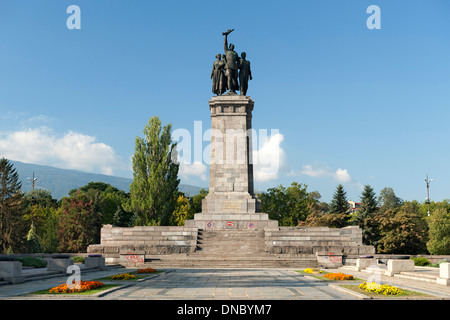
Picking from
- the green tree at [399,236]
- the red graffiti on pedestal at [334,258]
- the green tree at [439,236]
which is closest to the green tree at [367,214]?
the green tree at [399,236]

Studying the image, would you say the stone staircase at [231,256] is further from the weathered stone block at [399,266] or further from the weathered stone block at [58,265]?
the weathered stone block at [399,266]

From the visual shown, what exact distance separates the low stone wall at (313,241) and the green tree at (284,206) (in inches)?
1326

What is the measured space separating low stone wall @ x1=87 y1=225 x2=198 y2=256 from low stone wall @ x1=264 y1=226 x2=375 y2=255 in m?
6.17

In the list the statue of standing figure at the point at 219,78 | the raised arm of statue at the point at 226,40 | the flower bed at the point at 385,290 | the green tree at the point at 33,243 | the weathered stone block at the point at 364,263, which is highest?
the raised arm of statue at the point at 226,40

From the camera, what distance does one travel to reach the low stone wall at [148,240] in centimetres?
3303

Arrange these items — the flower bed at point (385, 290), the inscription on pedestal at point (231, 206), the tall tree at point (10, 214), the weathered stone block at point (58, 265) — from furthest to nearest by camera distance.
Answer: the tall tree at point (10, 214)
the inscription on pedestal at point (231, 206)
the weathered stone block at point (58, 265)
the flower bed at point (385, 290)

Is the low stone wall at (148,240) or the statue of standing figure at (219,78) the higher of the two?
the statue of standing figure at (219,78)

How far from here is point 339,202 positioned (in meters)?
59.3

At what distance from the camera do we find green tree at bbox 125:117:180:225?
52.4 metres

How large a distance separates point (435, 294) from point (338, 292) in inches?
117

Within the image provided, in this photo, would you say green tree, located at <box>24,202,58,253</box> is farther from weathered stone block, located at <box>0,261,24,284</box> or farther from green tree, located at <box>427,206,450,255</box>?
green tree, located at <box>427,206,450,255</box>

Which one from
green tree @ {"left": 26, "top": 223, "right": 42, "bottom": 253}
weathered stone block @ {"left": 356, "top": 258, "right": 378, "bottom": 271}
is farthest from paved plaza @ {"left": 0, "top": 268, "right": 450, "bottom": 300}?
green tree @ {"left": 26, "top": 223, "right": 42, "bottom": 253}
